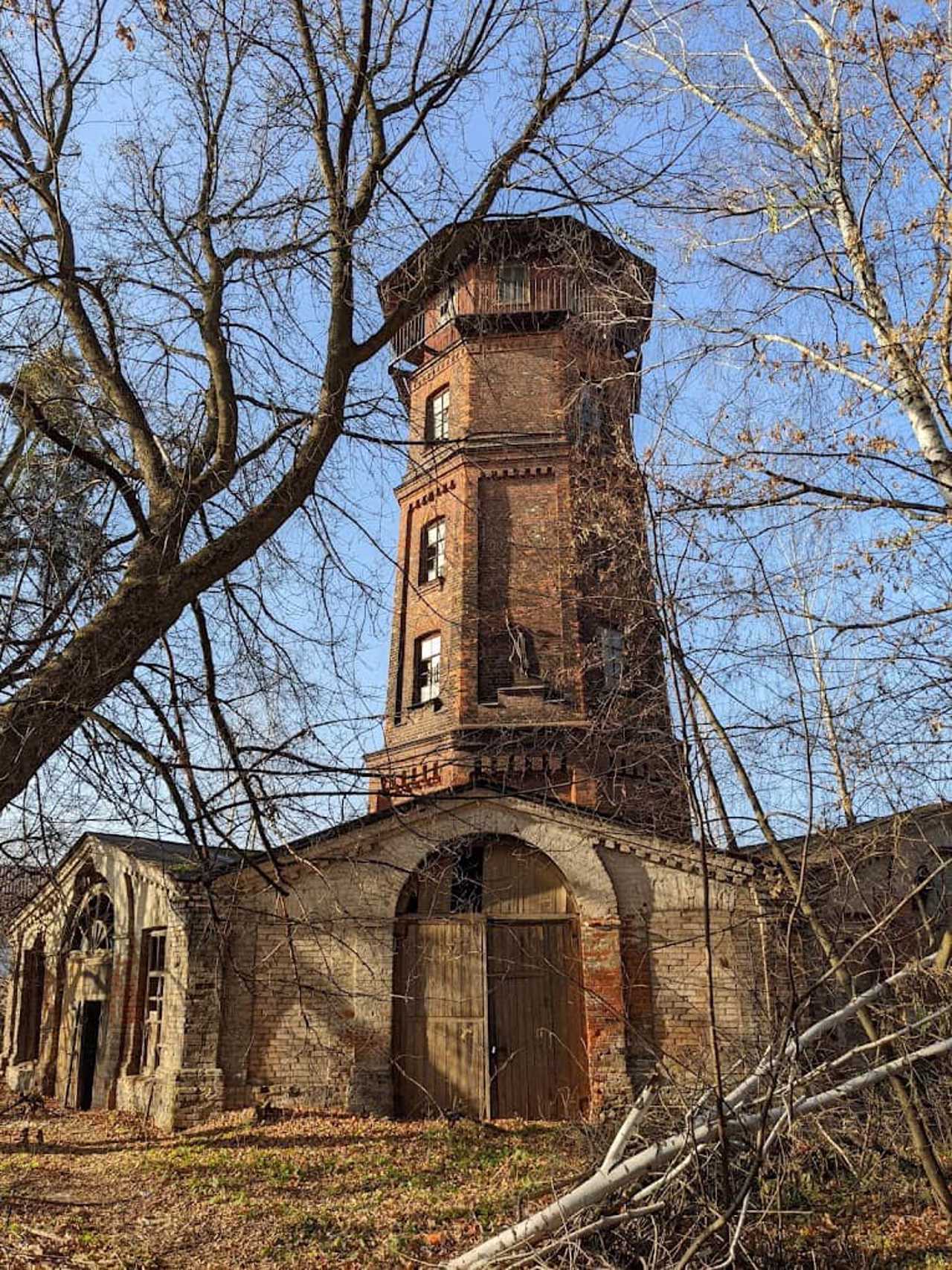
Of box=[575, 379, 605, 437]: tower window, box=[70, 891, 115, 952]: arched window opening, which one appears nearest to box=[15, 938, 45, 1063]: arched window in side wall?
box=[70, 891, 115, 952]: arched window opening

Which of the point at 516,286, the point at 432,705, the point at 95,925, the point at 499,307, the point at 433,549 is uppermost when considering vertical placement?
the point at 516,286

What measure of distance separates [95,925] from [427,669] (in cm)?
805

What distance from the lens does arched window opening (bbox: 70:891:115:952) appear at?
18406mm

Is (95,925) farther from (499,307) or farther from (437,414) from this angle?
(499,307)

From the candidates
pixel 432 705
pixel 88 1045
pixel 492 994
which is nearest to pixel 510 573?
pixel 432 705

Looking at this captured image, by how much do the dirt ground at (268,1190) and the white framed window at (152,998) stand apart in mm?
1139

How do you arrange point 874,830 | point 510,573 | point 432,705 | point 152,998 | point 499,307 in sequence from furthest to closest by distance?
point 499,307
point 510,573
point 432,705
point 152,998
point 874,830

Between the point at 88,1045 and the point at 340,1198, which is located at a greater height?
the point at 88,1045

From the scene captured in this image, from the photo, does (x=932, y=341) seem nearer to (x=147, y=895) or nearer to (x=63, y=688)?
(x=63, y=688)

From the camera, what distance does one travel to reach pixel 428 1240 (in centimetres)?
807

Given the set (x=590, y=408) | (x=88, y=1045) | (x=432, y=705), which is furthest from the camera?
(x=590, y=408)

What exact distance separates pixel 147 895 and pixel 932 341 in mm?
14879

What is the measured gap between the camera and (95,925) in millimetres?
18797

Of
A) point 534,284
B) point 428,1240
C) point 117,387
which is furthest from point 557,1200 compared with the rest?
point 534,284
